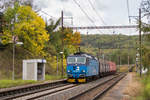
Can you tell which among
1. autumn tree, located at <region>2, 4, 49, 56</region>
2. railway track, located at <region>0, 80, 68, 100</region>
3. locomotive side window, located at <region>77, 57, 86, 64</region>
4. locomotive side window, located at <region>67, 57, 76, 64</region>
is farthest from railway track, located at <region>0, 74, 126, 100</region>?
autumn tree, located at <region>2, 4, 49, 56</region>

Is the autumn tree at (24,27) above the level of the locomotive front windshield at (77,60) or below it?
above

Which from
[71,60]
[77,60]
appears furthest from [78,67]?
[71,60]

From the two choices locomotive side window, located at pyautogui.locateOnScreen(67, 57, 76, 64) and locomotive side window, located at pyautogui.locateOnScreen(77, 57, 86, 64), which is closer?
locomotive side window, located at pyautogui.locateOnScreen(77, 57, 86, 64)

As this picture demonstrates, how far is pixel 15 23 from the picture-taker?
35.6 meters

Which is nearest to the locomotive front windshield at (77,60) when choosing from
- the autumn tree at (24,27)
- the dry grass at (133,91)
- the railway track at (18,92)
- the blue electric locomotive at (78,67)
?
the blue electric locomotive at (78,67)

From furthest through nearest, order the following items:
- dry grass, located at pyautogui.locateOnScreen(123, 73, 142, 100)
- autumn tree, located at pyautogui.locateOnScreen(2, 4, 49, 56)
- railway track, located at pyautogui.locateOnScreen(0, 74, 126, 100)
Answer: autumn tree, located at pyautogui.locateOnScreen(2, 4, 49, 56), railway track, located at pyautogui.locateOnScreen(0, 74, 126, 100), dry grass, located at pyautogui.locateOnScreen(123, 73, 142, 100)

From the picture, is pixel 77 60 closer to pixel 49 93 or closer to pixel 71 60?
pixel 71 60

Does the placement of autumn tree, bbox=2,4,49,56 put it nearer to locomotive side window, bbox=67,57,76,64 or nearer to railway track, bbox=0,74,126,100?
locomotive side window, bbox=67,57,76,64

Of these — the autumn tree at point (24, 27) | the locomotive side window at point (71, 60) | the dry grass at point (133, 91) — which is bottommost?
the dry grass at point (133, 91)

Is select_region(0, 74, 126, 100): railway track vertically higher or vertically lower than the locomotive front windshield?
lower

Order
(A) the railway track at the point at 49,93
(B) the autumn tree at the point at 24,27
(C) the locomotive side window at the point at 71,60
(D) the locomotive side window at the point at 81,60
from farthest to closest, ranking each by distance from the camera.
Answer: (B) the autumn tree at the point at 24,27, (C) the locomotive side window at the point at 71,60, (D) the locomotive side window at the point at 81,60, (A) the railway track at the point at 49,93

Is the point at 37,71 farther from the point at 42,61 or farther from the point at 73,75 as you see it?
the point at 73,75

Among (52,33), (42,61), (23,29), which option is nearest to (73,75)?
(42,61)

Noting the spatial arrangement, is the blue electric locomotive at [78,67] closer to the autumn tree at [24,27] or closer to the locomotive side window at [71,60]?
the locomotive side window at [71,60]
